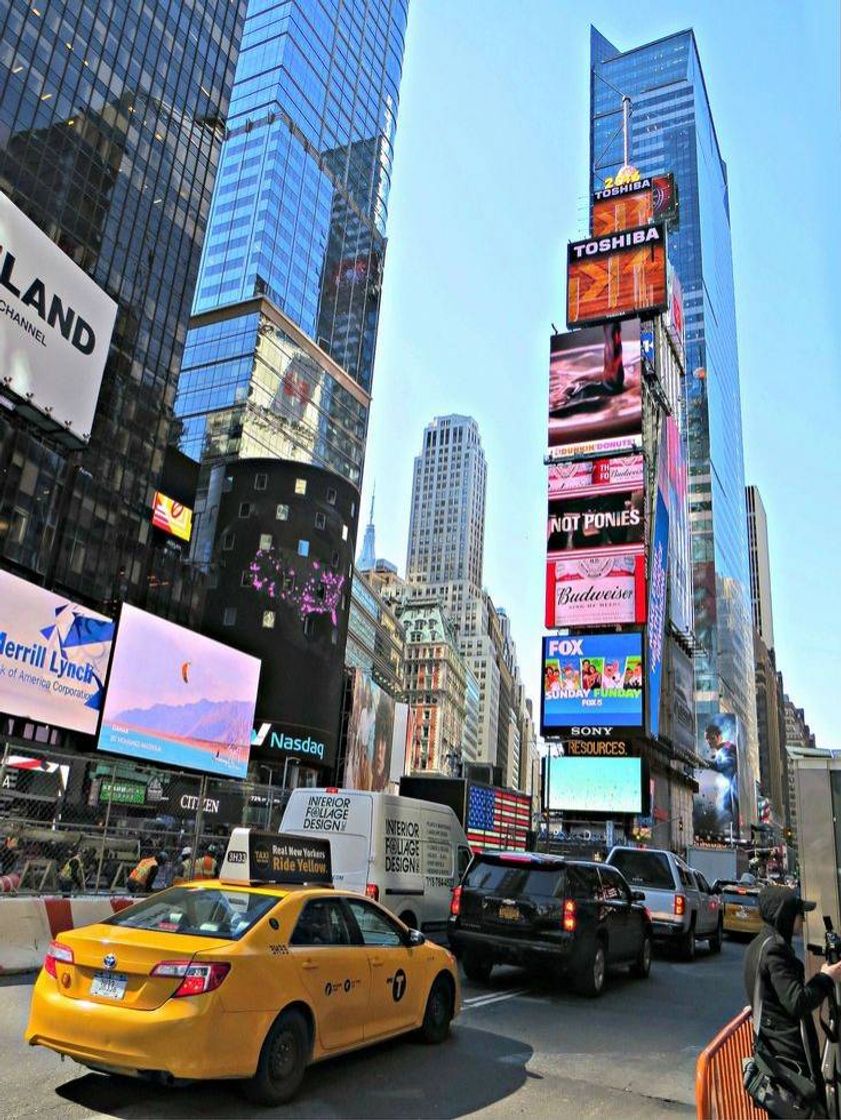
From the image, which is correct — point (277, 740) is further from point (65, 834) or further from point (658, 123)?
point (658, 123)

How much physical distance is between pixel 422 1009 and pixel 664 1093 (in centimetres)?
214

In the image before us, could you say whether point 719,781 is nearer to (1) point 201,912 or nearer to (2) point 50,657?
(2) point 50,657

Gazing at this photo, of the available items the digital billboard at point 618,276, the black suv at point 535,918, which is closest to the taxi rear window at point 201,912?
the black suv at point 535,918

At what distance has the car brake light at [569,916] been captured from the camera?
10.8 m

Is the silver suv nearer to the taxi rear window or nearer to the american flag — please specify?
the american flag

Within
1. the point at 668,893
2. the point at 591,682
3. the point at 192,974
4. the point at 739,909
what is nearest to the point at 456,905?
the point at 192,974

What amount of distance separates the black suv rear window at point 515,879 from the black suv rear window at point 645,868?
6.87 metres

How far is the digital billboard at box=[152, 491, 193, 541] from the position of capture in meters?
55.7

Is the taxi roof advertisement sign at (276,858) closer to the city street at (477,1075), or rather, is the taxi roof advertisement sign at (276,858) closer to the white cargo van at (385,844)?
the white cargo van at (385,844)

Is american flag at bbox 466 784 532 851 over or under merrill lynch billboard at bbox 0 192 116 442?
under

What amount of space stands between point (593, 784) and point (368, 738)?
19.5 metres

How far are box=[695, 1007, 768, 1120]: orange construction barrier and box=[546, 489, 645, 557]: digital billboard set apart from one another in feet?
214

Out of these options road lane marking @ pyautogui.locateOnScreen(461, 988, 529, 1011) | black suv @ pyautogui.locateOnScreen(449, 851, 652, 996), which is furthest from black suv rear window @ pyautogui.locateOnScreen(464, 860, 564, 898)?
road lane marking @ pyautogui.locateOnScreen(461, 988, 529, 1011)

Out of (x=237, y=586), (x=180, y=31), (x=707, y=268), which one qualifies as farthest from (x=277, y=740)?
(x=707, y=268)
